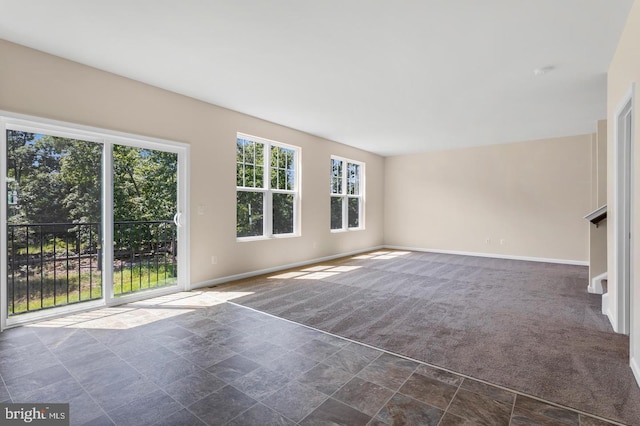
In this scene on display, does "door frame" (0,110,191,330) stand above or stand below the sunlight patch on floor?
above

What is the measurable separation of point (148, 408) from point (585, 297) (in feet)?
16.3

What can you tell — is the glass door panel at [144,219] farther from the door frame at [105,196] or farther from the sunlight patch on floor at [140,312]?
the sunlight patch on floor at [140,312]

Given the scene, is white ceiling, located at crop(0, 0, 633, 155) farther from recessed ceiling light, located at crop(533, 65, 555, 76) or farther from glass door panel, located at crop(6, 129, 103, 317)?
glass door panel, located at crop(6, 129, 103, 317)

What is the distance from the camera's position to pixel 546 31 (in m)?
2.64

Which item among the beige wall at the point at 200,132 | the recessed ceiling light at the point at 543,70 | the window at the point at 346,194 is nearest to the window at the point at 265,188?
the beige wall at the point at 200,132

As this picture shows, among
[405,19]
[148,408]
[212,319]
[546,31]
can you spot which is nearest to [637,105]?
[546,31]

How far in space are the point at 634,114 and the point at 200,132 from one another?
4.55 m

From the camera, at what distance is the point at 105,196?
3.54 m

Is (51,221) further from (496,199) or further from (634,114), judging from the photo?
(496,199)

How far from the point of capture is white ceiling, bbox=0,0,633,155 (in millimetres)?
2369

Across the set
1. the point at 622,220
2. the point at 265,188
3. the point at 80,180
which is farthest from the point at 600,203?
the point at 80,180

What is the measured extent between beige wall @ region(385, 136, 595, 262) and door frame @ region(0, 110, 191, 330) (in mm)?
5978

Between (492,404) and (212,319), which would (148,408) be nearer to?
(212,319)

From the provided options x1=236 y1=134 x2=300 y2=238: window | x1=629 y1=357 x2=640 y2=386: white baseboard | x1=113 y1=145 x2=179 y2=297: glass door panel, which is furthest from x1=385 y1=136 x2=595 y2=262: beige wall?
x1=113 y1=145 x2=179 y2=297: glass door panel
